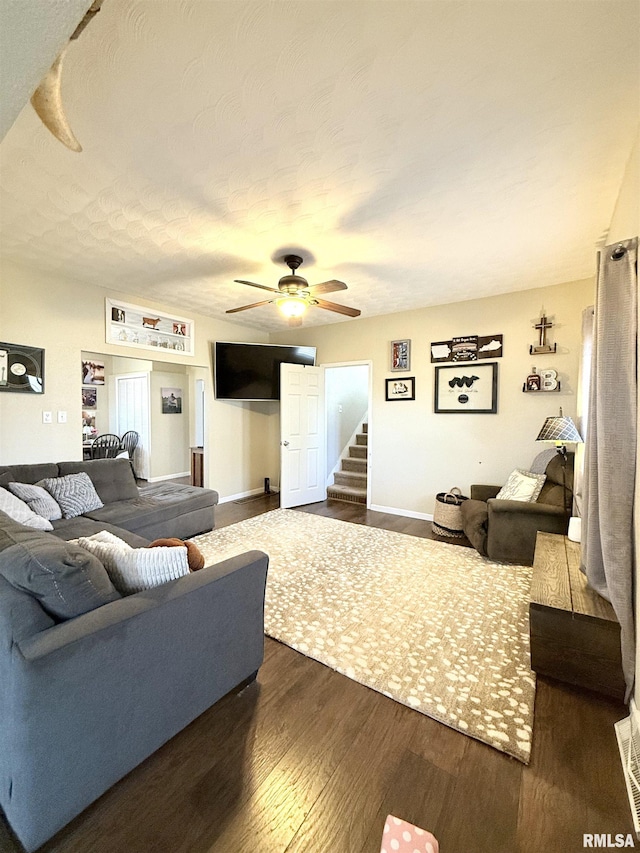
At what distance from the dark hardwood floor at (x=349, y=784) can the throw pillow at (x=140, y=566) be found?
2.21 feet

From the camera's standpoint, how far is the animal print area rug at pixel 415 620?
1652mm

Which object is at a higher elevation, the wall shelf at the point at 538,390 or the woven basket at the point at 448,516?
the wall shelf at the point at 538,390

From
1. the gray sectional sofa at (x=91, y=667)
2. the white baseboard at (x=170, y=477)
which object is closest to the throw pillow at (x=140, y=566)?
the gray sectional sofa at (x=91, y=667)

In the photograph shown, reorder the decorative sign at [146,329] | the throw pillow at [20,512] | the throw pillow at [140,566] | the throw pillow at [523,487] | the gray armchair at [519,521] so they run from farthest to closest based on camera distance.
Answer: the decorative sign at [146,329] → the throw pillow at [523,487] → the gray armchair at [519,521] → the throw pillow at [20,512] → the throw pillow at [140,566]

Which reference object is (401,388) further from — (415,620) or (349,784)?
(349,784)

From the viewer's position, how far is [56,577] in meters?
1.17

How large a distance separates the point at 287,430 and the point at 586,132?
4034 millimetres

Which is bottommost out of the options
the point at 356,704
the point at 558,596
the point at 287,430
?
the point at 356,704

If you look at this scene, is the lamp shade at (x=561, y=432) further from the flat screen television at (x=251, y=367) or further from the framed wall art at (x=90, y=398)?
the framed wall art at (x=90, y=398)

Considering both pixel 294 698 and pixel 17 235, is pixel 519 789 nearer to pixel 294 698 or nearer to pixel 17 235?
pixel 294 698

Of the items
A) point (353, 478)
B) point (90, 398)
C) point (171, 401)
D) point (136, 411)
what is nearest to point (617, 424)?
point (353, 478)

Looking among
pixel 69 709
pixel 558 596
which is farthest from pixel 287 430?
pixel 69 709

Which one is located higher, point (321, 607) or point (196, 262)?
point (196, 262)

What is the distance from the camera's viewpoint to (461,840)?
1.11 metres
